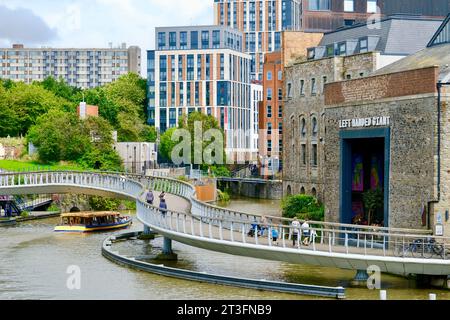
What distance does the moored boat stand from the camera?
213 feet

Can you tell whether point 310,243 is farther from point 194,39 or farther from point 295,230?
point 194,39

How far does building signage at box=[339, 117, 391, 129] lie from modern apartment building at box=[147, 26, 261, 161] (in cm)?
10754

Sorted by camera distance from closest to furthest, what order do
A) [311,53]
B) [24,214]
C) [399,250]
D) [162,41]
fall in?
[399,250], [24,214], [311,53], [162,41]

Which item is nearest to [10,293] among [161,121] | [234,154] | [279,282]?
[279,282]

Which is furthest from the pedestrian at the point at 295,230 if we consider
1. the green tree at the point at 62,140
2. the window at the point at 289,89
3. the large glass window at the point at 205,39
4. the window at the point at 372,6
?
the large glass window at the point at 205,39

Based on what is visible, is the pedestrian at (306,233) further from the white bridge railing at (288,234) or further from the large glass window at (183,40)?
the large glass window at (183,40)

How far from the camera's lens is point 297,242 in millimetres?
39969

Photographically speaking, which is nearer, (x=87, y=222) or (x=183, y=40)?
(x=87, y=222)

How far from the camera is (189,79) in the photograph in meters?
161

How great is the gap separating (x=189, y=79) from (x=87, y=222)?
96.5 metres

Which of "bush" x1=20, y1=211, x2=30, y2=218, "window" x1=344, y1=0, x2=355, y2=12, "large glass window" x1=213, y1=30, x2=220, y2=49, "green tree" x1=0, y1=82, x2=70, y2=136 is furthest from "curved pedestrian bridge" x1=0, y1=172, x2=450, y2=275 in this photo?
"large glass window" x1=213, y1=30, x2=220, y2=49

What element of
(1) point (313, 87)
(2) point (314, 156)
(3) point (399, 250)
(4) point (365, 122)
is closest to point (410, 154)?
(4) point (365, 122)

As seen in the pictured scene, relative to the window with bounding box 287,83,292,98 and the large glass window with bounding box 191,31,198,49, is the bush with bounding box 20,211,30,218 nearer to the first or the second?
the window with bounding box 287,83,292,98

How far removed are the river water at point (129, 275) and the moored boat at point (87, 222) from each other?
496cm
